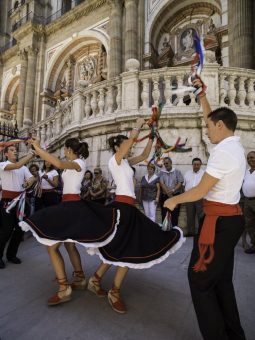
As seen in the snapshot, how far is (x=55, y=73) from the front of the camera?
1875 centimetres

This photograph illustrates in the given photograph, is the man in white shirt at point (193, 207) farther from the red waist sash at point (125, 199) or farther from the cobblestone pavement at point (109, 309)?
the red waist sash at point (125, 199)

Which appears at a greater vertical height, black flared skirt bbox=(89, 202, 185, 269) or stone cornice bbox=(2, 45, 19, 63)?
stone cornice bbox=(2, 45, 19, 63)

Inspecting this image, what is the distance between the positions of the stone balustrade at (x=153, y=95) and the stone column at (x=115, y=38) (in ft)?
17.7

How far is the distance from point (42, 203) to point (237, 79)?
587 centimetres

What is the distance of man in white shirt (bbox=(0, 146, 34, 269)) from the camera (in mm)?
4090

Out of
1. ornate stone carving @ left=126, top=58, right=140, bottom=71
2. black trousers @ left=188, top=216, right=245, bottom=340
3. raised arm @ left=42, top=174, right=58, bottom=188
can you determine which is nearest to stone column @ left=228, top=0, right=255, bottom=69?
ornate stone carving @ left=126, top=58, right=140, bottom=71

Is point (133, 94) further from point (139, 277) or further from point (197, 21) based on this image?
point (197, 21)

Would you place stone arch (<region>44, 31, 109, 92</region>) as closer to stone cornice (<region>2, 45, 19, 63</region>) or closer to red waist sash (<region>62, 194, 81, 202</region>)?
stone cornice (<region>2, 45, 19, 63</region>)

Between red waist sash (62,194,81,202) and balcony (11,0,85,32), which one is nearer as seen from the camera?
red waist sash (62,194,81,202)

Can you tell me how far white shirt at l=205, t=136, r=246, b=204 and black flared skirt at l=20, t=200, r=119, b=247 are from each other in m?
1.19

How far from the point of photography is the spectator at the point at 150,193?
6.18 meters

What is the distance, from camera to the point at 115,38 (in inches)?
543

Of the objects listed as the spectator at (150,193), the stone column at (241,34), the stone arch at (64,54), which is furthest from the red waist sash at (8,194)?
the stone arch at (64,54)

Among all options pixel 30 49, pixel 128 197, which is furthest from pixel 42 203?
pixel 30 49
